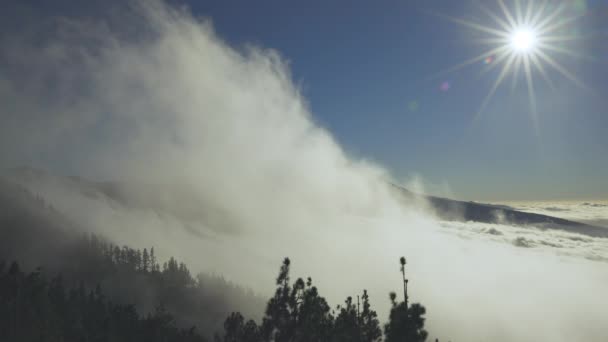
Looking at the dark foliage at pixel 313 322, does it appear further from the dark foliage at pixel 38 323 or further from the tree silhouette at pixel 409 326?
the dark foliage at pixel 38 323

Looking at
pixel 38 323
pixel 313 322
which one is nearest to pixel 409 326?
pixel 313 322

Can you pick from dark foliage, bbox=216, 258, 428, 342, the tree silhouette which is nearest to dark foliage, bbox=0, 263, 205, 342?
dark foliage, bbox=216, 258, 428, 342

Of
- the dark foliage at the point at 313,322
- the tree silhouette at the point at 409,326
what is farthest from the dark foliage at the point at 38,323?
the tree silhouette at the point at 409,326

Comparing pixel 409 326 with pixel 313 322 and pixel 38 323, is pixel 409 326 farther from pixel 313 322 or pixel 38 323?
pixel 38 323

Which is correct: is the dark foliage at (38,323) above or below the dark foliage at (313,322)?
below

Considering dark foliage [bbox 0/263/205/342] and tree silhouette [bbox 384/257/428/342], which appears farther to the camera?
dark foliage [bbox 0/263/205/342]

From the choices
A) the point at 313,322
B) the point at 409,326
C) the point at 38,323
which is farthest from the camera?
the point at 38,323

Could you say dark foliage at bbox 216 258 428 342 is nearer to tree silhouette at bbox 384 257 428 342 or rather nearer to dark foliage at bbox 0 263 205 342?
tree silhouette at bbox 384 257 428 342

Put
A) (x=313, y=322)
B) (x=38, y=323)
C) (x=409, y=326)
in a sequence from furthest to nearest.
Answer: (x=38, y=323)
(x=313, y=322)
(x=409, y=326)

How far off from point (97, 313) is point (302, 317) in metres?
189

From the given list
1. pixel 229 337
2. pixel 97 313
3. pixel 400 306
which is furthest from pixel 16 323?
pixel 400 306

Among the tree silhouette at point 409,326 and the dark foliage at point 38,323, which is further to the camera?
the dark foliage at point 38,323

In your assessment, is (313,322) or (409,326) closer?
(409,326)

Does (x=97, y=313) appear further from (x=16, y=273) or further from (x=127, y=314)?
(x=16, y=273)
